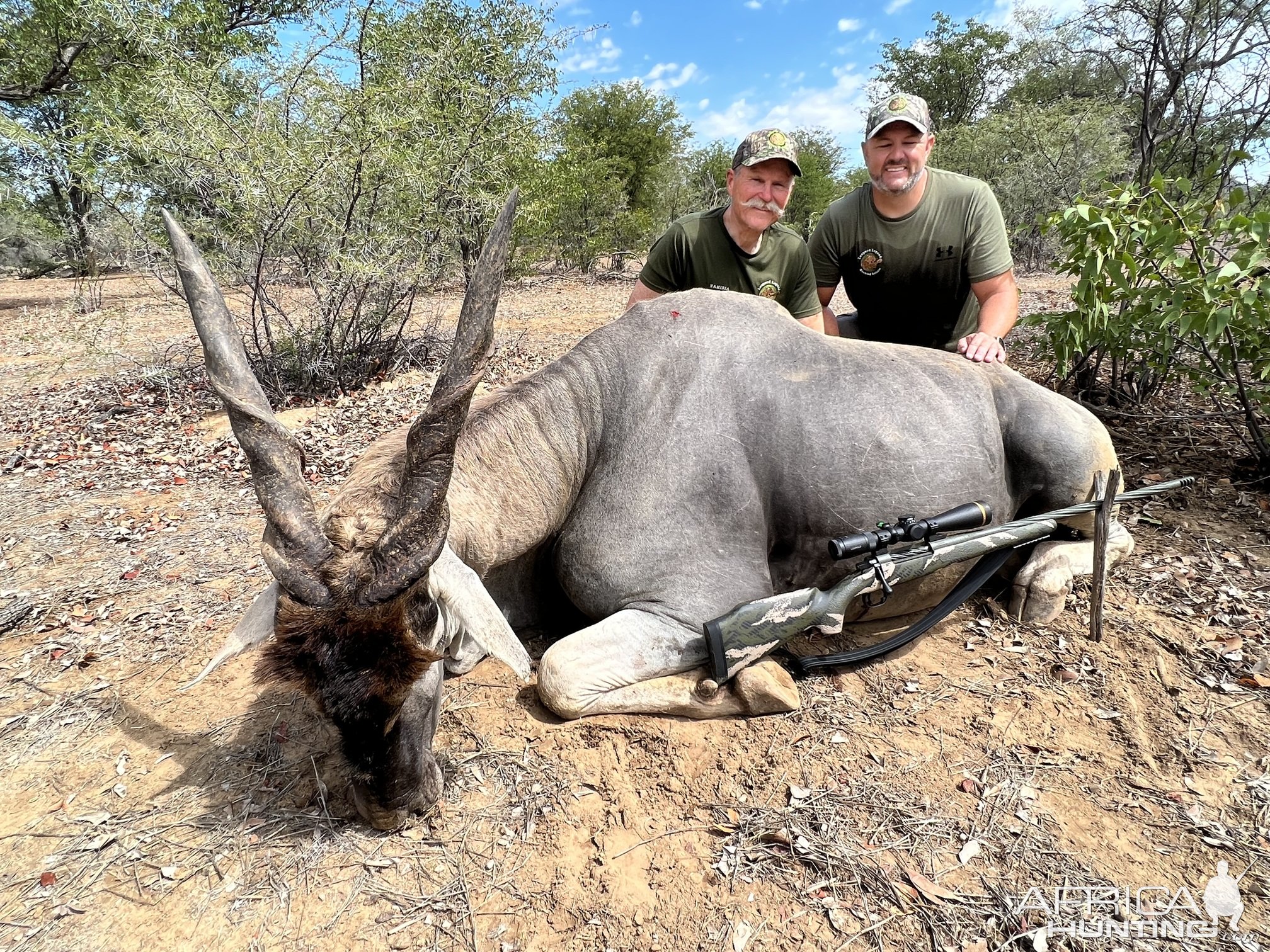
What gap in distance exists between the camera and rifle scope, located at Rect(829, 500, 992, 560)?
3191 millimetres

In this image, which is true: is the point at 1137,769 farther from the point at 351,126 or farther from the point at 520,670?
the point at 351,126

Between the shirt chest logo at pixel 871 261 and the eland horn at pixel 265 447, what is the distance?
4.41 meters

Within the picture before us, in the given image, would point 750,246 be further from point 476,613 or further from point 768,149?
point 476,613

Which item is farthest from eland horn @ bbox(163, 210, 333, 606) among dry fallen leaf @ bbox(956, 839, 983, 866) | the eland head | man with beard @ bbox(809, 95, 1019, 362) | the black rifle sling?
man with beard @ bbox(809, 95, 1019, 362)

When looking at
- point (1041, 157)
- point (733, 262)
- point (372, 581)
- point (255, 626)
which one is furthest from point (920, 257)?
point (1041, 157)

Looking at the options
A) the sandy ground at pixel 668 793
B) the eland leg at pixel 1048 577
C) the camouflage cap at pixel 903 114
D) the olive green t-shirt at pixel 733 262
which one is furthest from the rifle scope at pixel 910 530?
the camouflage cap at pixel 903 114

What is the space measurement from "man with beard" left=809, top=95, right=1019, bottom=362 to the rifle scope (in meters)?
1.51

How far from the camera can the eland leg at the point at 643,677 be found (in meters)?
3.16

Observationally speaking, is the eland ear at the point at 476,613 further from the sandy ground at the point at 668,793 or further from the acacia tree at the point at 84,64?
the acacia tree at the point at 84,64

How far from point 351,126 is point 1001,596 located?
6.98 m

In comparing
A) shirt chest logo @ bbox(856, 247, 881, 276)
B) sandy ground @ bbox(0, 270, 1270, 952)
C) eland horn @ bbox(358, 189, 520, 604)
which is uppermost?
shirt chest logo @ bbox(856, 247, 881, 276)

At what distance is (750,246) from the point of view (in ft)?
17.3

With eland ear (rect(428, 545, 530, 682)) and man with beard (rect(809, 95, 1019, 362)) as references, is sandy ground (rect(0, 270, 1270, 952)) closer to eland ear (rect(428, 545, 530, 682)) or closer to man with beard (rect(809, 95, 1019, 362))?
eland ear (rect(428, 545, 530, 682))

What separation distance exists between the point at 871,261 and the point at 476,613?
14.1ft
